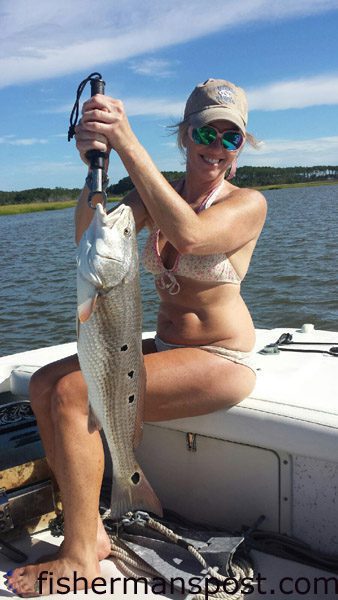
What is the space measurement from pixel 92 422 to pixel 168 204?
107 cm

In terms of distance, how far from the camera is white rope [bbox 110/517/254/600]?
3018mm

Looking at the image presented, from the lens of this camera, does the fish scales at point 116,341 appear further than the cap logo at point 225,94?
No

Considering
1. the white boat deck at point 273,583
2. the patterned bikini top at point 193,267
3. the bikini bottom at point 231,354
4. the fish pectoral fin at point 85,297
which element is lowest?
the white boat deck at point 273,583

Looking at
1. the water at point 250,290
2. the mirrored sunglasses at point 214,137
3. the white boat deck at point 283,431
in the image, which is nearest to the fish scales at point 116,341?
the white boat deck at point 283,431

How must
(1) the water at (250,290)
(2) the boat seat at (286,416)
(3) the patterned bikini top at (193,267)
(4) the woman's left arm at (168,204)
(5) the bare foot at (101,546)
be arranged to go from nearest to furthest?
(4) the woman's left arm at (168,204)
(2) the boat seat at (286,416)
(5) the bare foot at (101,546)
(3) the patterned bikini top at (193,267)
(1) the water at (250,290)

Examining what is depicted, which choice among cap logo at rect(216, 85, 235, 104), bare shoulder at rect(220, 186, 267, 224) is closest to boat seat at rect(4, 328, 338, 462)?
bare shoulder at rect(220, 186, 267, 224)

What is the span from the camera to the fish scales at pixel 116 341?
252cm

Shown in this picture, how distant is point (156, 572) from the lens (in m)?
3.17

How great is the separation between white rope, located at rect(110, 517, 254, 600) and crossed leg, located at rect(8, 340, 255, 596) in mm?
105

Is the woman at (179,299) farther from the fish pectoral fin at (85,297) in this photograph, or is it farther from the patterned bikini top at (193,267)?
the fish pectoral fin at (85,297)

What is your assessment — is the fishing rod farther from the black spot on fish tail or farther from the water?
the water

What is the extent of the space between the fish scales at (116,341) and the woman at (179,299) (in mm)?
205

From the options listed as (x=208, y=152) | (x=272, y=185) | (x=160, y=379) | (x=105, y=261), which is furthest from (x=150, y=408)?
(x=272, y=185)

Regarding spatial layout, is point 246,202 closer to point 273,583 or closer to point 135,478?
point 135,478
